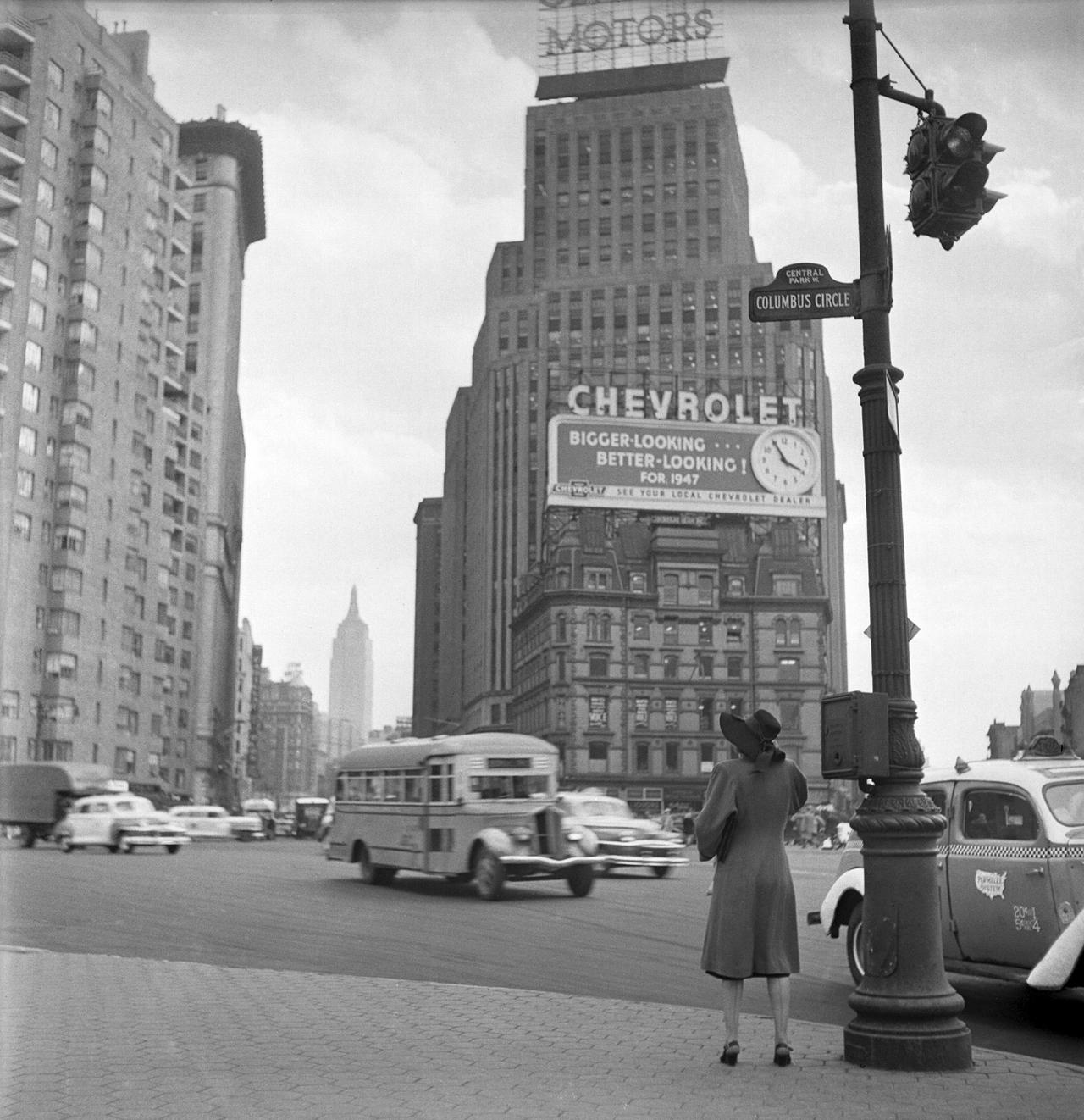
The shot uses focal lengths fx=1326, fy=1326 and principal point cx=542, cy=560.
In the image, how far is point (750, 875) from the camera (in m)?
7.33

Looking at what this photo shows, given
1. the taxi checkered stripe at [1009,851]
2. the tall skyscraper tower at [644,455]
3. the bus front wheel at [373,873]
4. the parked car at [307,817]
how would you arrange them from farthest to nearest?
the tall skyscraper tower at [644,455], the parked car at [307,817], the bus front wheel at [373,873], the taxi checkered stripe at [1009,851]

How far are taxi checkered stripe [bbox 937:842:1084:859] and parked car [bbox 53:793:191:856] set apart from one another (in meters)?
30.5

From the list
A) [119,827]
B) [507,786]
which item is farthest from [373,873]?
[119,827]

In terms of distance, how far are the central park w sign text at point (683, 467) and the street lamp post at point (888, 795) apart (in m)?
62.8

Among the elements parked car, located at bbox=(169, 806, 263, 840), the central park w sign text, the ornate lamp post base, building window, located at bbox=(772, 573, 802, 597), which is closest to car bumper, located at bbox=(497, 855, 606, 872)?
the ornate lamp post base

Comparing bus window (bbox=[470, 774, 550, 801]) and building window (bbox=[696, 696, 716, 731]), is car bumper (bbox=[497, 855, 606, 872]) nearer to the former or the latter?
bus window (bbox=[470, 774, 550, 801])

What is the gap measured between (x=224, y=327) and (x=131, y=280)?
41.3m

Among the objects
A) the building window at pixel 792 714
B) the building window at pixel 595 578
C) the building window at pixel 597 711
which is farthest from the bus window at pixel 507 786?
the building window at pixel 595 578

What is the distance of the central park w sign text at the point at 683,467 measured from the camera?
7244 cm

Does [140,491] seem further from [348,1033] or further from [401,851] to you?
[348,1033]

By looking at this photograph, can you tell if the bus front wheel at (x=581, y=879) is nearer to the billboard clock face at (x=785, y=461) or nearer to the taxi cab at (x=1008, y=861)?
the taxi cab at (x=1008, y=861)

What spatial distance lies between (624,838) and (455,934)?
1228cm

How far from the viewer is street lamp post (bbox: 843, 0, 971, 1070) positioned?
7082 mm

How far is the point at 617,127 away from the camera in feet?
389
